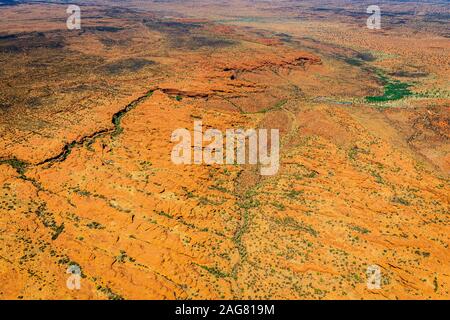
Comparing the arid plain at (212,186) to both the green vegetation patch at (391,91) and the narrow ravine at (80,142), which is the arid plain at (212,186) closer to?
the narrow ravine at (80,142)

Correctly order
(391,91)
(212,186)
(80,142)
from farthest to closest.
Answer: (391,91) → (80,142) → (212,186)

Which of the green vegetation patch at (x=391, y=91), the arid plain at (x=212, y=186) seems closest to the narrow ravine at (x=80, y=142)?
the arid plain at (x=212, y=186)

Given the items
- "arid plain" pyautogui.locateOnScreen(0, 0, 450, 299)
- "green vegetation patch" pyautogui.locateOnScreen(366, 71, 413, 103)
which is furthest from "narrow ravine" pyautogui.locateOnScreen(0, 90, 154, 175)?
"green vegetation patch" pyautogui.locateOnScreen(366, 71, 413, 103)

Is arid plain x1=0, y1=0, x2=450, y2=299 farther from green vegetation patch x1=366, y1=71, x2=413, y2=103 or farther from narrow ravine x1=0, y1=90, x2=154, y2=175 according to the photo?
green vegetation patch x1=366, y1=71, x2=413, y2=103

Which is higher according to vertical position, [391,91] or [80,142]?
[391,91]

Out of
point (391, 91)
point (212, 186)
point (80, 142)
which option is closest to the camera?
point (212, 186)

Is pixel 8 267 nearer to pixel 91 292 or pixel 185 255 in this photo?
pixel 91 292

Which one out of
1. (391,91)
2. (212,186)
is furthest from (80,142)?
(391,91)

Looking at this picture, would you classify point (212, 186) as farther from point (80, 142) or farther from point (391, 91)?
point (391, 91)
